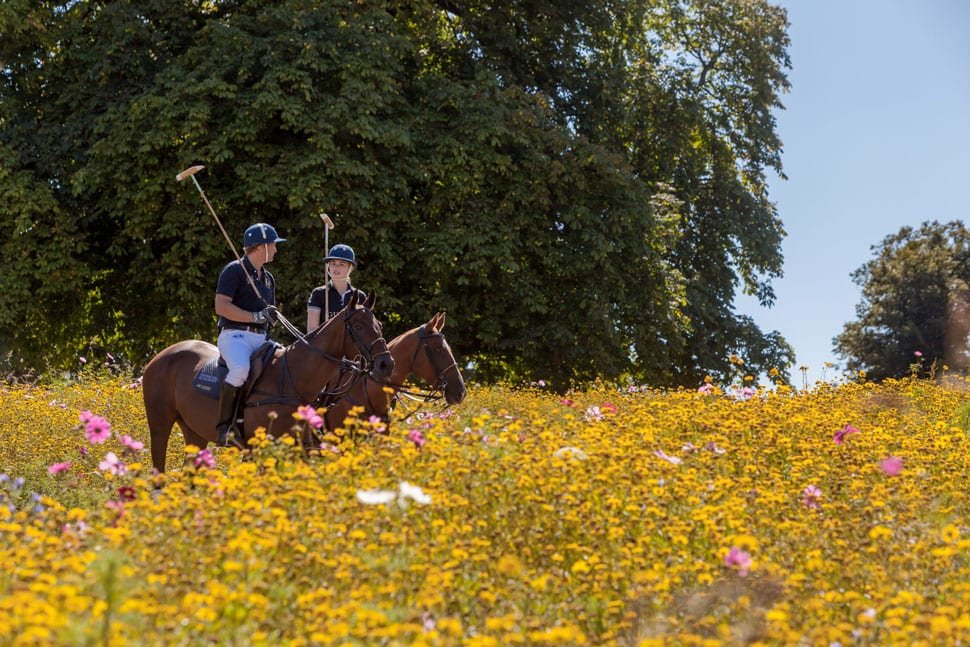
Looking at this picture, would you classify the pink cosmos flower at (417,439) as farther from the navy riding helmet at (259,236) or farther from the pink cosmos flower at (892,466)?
the navy riding helmet at (259,236)

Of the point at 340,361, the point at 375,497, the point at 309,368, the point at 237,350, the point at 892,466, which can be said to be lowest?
the point at 375,497

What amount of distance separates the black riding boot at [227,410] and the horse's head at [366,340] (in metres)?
1.13

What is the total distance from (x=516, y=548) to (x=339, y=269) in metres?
6.35

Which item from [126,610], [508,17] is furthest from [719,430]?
[508,17]

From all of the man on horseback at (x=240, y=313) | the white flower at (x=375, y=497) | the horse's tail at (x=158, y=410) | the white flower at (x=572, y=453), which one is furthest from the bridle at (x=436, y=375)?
the white flower at (x=375, y=497)

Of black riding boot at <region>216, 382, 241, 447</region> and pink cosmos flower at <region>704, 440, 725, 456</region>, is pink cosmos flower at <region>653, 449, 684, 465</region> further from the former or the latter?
→ black riding boot at <region>216, 382, 241, 447</region>

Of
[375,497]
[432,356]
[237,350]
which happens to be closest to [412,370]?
[432,356]

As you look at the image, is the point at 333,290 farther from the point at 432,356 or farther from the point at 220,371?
the point at 220,371

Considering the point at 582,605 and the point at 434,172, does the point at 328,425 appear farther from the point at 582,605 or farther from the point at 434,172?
the point at 434,172

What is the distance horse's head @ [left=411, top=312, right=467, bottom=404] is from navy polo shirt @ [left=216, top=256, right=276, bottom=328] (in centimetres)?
166

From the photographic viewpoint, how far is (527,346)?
82.7 feet

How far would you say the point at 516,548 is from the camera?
7227 mm

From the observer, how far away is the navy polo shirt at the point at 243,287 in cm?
1138

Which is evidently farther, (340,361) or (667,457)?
(340,361)
